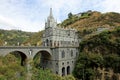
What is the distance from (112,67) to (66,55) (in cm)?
1516

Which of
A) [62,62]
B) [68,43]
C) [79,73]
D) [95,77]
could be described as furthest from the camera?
[68,43]

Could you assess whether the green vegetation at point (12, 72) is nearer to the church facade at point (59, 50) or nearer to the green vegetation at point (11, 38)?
the church facade at point (59, 50)

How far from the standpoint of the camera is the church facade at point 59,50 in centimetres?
5712

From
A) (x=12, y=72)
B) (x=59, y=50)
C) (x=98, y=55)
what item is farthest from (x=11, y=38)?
(x=12, y=72)

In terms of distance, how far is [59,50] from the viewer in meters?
57.1

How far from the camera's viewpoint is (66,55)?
59781mm

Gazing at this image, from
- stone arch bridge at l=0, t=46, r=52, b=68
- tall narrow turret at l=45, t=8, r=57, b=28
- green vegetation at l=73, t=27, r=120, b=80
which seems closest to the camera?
stone arch bridge at l=0, t=46, r=52, b=68

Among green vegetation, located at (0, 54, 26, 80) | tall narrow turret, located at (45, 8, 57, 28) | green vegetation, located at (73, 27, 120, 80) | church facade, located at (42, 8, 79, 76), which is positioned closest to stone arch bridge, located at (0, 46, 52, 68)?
church facade, located at (42, 8, 79, 76)

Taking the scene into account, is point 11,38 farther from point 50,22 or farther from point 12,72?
point 12,72

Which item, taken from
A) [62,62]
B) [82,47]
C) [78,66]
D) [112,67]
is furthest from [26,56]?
[112,67]

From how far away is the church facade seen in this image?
187 feet

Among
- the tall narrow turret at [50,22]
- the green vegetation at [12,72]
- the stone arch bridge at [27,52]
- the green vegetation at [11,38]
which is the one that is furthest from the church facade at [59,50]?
the green vegetation at [11,38]

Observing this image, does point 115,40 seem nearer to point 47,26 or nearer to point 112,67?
point 112,67

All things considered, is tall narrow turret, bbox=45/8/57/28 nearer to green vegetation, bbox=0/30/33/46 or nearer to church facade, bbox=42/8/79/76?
church facade, bbox=42/8/79/76
